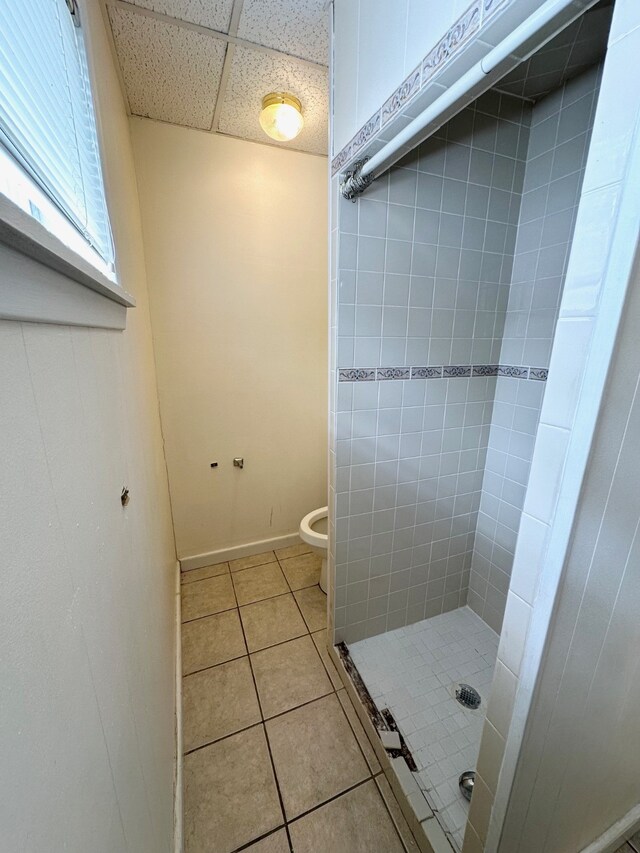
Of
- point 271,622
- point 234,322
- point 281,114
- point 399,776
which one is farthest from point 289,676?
point 281,114

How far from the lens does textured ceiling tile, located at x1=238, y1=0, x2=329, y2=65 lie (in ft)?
3.17

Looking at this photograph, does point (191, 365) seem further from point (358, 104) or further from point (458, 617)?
point (458, 617)

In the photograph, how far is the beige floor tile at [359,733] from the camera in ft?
3.69

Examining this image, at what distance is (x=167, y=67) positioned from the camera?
3.86 ft

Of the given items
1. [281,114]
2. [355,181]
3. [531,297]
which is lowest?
[531,297]

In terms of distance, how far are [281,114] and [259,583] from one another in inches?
89.4

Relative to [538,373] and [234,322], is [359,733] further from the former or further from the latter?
[234,322]

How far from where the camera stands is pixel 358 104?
3.05ft

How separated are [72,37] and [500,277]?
143 centimetres

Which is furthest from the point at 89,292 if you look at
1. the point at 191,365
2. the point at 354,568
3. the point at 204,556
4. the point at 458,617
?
the point at 458,617

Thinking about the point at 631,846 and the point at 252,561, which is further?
the point at 252,561

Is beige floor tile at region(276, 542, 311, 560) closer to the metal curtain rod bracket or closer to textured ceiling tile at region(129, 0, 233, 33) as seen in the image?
the metal curtain rod bracket

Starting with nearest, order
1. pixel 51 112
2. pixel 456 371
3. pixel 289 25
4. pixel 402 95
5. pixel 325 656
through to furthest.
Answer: pixel 51 112 < pixel 402 95 < pixel 289 25 < pixel 456 371 < pixel 325 656

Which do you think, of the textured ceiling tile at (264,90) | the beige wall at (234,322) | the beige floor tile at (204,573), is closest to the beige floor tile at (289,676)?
the beige floor tile at (204,573)
